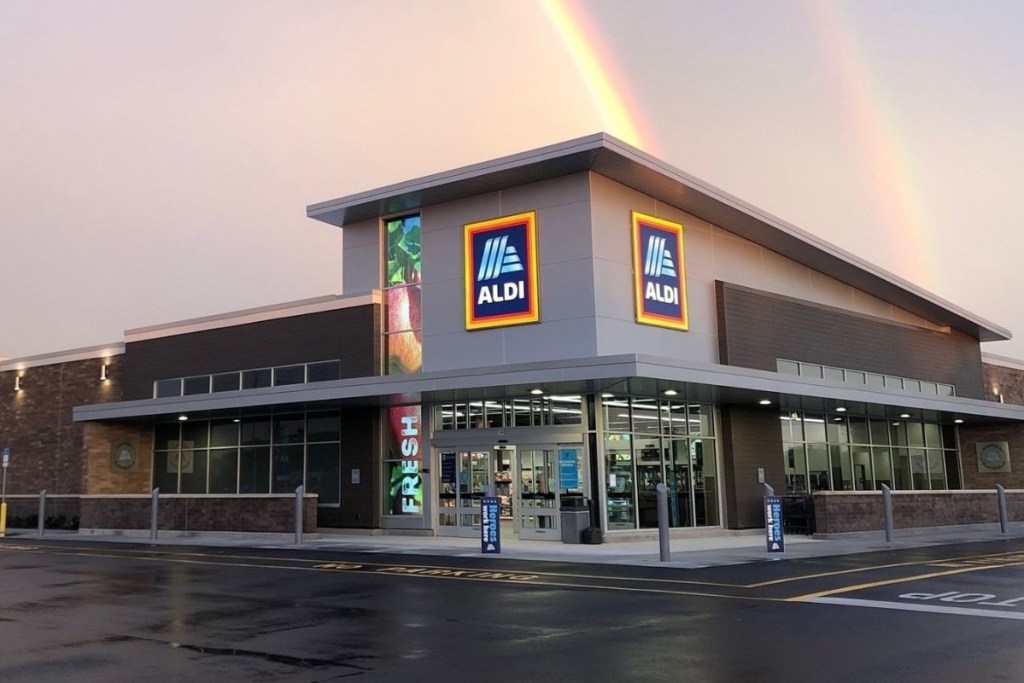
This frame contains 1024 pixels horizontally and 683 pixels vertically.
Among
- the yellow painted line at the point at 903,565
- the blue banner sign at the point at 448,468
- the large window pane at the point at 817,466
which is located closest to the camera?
the yellow painted line at the point at 903,565

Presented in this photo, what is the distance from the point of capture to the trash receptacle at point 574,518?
23.0 metres

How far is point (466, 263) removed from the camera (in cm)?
2597

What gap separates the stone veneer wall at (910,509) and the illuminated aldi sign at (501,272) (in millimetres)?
9509

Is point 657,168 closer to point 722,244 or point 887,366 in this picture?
point 722,244

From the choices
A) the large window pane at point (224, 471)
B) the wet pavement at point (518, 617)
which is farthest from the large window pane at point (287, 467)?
the wet pavement at point (518, 617)

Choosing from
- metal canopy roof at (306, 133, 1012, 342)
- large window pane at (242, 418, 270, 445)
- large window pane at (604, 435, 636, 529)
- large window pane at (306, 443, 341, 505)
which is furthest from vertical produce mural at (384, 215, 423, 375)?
large window pane at (604, 435, 636, 529)

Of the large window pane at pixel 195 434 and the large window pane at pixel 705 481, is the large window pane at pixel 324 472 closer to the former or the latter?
the large window pane at pixel 195 434

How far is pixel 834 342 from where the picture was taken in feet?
105

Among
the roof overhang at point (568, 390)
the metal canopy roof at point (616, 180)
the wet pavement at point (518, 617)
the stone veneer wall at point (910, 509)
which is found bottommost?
the wet pavement at point (518, 617)

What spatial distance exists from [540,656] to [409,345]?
62.7 ft

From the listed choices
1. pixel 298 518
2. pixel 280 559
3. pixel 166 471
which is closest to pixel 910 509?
pixel 298 518

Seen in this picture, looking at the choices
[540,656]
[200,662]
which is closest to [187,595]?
[200,662]

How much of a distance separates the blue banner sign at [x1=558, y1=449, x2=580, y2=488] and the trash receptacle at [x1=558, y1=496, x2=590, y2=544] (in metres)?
0.65

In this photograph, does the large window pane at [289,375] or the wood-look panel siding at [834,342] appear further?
the large window pane at [289,375]
